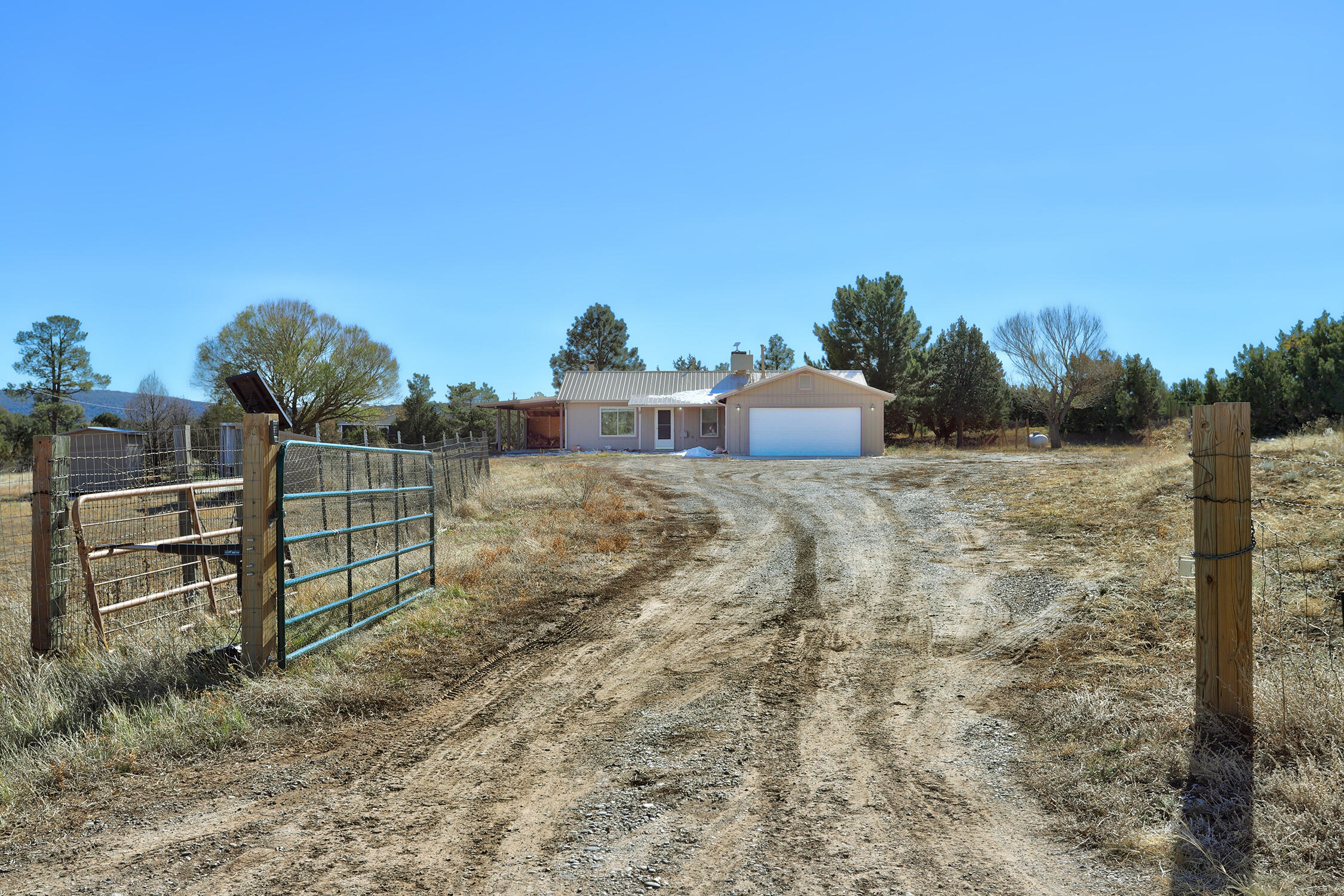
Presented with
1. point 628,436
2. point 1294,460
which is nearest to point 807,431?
point 628,436

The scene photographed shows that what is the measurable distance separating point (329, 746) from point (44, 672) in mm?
2517

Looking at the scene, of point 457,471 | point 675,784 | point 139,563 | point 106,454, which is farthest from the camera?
point 457,471

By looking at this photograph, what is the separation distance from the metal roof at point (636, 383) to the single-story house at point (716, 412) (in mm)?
53

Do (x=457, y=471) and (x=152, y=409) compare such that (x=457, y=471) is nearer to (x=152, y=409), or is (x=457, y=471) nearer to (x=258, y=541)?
(x=258, y=541)

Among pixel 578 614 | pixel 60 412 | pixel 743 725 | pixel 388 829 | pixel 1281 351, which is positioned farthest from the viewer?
pixel 60 412

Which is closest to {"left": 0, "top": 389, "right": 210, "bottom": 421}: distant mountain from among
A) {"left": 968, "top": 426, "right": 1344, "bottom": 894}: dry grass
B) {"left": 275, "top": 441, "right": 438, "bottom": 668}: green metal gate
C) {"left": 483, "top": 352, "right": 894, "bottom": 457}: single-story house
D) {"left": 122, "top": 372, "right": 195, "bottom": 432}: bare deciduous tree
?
{"left": 122, "top": 372, "right": 195, "bottom": 432}: bare deciduous tree

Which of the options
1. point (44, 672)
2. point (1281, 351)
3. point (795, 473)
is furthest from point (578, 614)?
point (1281, 351)

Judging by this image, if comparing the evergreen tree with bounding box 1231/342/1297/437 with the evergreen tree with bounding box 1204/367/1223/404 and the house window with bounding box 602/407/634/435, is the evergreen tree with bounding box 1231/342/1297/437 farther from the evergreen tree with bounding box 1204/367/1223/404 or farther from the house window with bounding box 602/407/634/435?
the house window with bounding box 602/407/634/435

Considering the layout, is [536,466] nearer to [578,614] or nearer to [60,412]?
[578,614]

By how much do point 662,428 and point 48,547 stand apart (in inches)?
1126

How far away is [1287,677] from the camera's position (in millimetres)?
4641

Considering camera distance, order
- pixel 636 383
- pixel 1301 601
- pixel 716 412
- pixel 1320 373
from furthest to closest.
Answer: pixel 636 383, pixel 716 412, pixel 1320 373, pixel 1301 601

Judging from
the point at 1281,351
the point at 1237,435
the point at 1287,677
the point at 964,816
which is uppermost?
the point at 1281,351

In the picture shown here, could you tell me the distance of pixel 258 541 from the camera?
5496 millimetres
